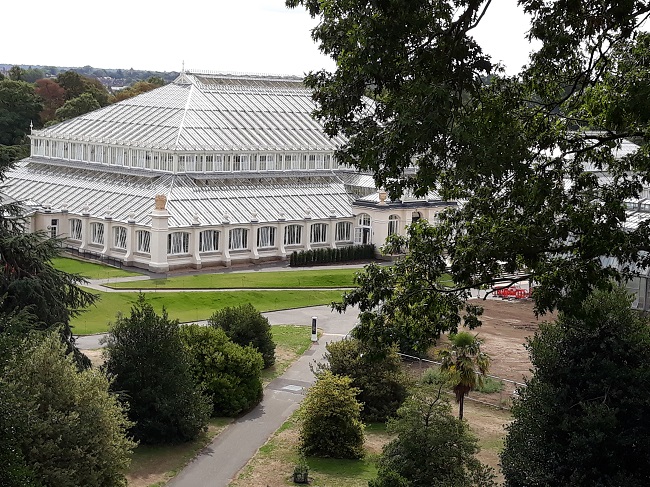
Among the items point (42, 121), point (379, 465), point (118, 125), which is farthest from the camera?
point (42, 121)

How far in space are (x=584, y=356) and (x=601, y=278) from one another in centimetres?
837

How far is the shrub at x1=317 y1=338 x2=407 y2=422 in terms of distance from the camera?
40156 millimetres

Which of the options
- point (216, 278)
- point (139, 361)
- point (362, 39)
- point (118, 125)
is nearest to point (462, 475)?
point (139, 361)

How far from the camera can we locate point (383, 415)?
40.2 metres

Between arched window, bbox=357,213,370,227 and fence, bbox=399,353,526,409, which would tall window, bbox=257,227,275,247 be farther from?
fence, bbox=399,353,526,409

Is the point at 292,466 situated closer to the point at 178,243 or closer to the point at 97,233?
the point at 178,243

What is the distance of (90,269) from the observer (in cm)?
6631

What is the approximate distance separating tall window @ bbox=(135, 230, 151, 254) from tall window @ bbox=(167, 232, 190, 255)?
1.34m

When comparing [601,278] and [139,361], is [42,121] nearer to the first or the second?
[139,361]

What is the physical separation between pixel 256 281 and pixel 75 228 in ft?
50.4

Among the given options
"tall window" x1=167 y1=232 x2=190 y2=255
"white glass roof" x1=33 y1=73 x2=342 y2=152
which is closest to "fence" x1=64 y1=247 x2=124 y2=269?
"tall window" x1=167 y1=232 x2=190 y2=255

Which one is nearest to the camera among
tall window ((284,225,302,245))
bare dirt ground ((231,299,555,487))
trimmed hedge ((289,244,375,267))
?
bare dirt ground ((231,299,555,487))

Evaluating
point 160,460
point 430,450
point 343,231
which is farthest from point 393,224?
point 430,450

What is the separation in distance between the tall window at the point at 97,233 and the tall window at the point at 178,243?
216 inches
